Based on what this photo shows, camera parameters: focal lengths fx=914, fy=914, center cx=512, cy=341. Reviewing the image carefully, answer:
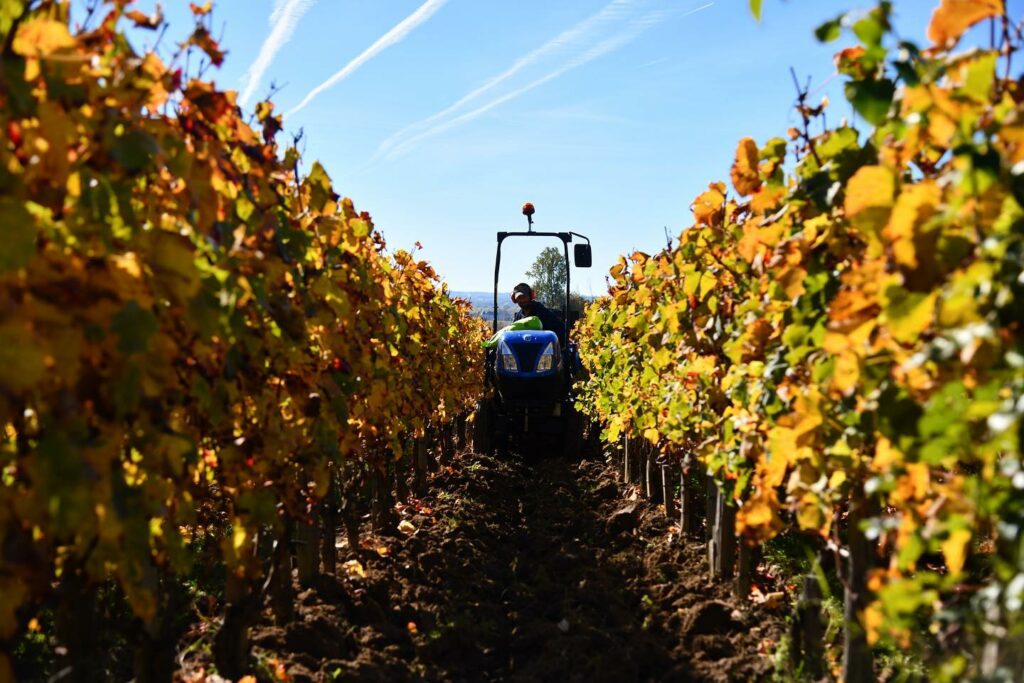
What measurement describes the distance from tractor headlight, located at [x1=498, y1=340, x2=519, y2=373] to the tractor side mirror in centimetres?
148

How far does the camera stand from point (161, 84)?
6.06ft

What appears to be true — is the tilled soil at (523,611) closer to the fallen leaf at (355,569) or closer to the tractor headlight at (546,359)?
the fallen leaf at (355,569)

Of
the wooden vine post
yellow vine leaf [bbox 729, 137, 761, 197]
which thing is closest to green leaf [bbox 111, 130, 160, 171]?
yellow vine leaf [bbox 729, 137, 761, 197]

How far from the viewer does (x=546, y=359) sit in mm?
8758

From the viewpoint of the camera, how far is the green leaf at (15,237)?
1.25m

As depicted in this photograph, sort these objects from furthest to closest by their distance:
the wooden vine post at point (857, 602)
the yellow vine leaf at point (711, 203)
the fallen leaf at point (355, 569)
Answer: the fallen leaf at point (355, 569) → the yellow vine leaf at point (711, 203) → the wooden vine post at point (857, 602)

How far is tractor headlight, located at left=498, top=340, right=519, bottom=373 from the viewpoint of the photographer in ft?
28.8

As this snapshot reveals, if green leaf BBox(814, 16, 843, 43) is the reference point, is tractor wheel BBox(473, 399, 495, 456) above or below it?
above

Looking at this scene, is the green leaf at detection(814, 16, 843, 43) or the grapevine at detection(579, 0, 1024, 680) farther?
the green leaf at detection(814, 16, 843, 43)

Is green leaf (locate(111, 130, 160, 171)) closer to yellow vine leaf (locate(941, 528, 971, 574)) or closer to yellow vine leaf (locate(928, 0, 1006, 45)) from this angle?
yellow vine leaf (locate(928, 0, 1006, 45))

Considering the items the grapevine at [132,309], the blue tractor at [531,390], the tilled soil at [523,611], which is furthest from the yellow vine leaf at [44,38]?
the blue tractor at [531,390]

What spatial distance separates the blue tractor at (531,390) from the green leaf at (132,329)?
7357 mm

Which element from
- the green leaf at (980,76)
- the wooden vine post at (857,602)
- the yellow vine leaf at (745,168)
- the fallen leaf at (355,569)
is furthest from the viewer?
the fallen leaf at (355,569)

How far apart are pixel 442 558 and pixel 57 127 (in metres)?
4.07
